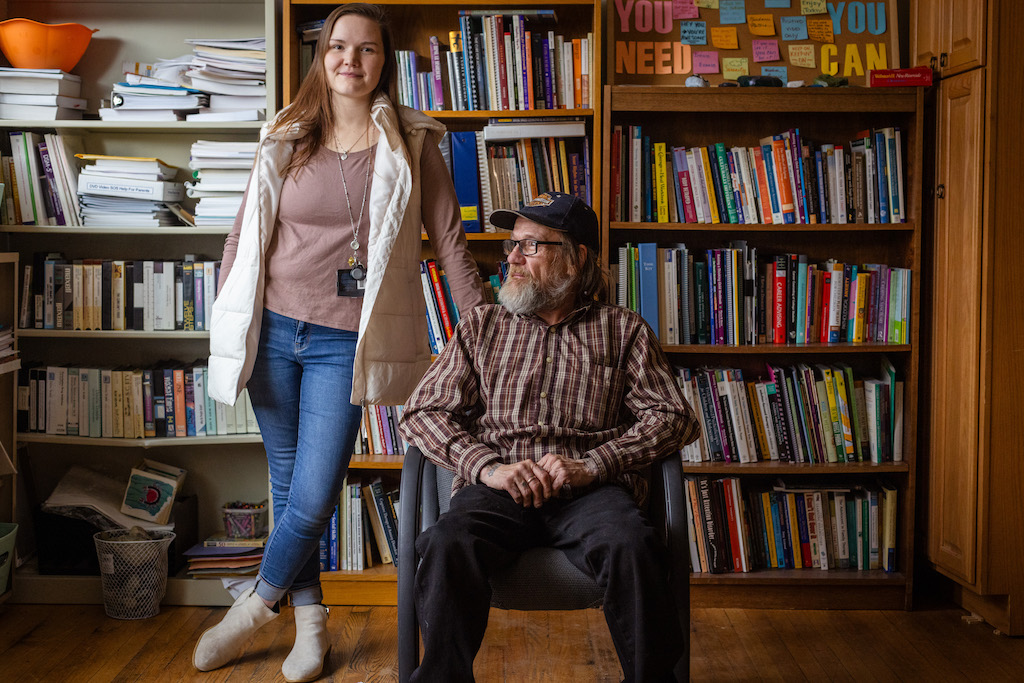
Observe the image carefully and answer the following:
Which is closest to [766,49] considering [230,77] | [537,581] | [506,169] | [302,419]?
[506,169]

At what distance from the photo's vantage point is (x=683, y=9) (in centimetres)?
286

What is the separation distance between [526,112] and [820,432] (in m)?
1.32

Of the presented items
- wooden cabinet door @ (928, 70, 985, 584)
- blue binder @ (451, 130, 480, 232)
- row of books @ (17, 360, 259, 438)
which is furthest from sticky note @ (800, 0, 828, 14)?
row of books @ (17, 360, 259, 438)

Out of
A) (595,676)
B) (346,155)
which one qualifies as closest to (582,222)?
(346,155)

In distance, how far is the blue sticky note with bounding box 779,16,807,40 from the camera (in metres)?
2.87

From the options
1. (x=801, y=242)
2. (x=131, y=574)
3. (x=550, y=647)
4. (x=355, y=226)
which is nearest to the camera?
(x=355, y=226)

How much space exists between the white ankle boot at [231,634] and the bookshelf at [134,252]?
0.47m

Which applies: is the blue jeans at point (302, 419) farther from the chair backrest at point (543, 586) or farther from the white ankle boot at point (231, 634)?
the chair backrest at point (543, 586)

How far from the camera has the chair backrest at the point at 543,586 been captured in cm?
167

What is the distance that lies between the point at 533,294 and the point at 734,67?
4.47ft

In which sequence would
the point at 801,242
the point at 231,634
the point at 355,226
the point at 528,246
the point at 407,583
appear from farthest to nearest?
the point at 801,242 → the point at 231,634 → the point at 355,226 → the point at 528,246 → the point at 407,583

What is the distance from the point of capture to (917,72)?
2609mm

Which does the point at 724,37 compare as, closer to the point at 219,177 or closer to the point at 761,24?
the point at 761,24

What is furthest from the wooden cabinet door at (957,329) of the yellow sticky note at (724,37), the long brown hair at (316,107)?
the long brown hair at (316,107)
